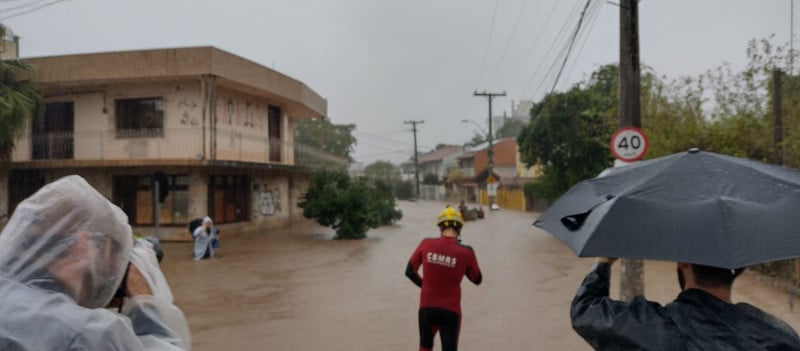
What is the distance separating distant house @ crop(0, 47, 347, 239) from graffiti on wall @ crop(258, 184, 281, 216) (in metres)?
1.91

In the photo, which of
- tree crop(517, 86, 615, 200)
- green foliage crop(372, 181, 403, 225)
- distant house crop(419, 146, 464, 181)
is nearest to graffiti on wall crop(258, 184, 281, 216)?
green foliage crop(372, 181, 403, 225)

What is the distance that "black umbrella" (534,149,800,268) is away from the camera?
1756 mm

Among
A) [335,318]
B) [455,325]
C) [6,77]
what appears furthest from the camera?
[6,77]

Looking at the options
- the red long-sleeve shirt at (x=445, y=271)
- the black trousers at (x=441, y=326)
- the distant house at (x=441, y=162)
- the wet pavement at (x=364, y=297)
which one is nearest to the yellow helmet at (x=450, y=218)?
the red long-sleeve shirt at (x=445, y=271)

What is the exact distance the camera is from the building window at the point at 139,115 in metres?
19.6

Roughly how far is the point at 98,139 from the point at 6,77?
327cm

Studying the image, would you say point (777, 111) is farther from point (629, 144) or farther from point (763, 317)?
point (763, 317)

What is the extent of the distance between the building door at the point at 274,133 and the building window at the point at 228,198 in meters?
1.82

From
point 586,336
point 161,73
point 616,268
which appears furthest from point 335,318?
point 161,73

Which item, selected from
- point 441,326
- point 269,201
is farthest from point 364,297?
point 269,201

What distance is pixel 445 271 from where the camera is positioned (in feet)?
14.4

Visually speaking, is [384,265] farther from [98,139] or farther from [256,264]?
[98,139]

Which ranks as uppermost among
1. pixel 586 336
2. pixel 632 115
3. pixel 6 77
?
pixel 6 77

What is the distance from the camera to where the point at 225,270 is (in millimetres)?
12859
